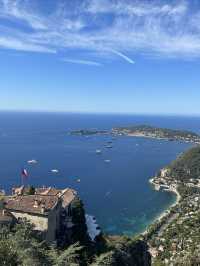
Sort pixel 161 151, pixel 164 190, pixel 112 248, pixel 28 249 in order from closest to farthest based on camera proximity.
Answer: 1. pixel 28 249
2. pixel 112 248
3. pixel 164 190
4. pixel 161 151

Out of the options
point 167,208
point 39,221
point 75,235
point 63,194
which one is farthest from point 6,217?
point 167,208

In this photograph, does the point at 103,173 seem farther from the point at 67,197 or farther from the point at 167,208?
the point at 67,197

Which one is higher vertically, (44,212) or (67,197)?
(44,212)

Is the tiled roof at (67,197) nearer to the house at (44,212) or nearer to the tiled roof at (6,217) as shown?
the house at (44,212)

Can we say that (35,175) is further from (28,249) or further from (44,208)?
(28,249)

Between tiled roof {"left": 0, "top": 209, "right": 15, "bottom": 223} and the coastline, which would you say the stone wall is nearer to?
tiled roof {"left": 0, "top": 209, "right": 15, "bottom": 223}

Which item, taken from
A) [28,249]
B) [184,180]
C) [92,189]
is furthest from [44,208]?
[184,180]

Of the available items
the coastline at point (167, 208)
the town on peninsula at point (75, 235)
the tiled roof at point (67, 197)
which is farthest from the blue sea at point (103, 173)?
the tiled roof at point (67, 197)
